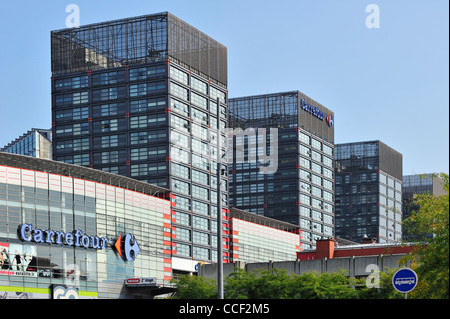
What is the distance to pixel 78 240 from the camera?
12719 centimetres

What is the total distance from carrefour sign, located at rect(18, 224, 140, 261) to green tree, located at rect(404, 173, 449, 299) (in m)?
81.4

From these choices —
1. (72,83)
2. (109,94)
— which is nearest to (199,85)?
(109,94)

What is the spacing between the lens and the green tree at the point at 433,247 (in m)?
36.4

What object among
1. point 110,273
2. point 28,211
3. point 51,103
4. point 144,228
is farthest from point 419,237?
point 51,103

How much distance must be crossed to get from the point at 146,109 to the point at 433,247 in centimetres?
13491

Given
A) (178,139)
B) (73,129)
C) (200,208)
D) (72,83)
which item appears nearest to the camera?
(178,139)

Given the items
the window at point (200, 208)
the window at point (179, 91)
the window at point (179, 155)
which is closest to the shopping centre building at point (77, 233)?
the window at point (179, 155)

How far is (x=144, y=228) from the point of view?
147 m

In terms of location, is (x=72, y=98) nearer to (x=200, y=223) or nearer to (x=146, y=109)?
(x=146, y=109)

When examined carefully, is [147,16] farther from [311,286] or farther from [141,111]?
[311,286]

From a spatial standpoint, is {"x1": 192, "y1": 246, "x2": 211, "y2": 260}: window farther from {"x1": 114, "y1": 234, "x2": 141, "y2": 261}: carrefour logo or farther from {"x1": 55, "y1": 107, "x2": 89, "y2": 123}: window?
{"x1": 55, "y1": 107, "x2": 89, "y2": 123}: window

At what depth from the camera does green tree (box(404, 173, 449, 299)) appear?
3638cm

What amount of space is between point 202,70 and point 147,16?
54.9 feet

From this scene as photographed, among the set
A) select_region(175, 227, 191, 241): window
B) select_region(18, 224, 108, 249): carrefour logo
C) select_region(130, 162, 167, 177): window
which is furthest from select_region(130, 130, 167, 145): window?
select_region(18, 224, 108, 249): carrefour logo
